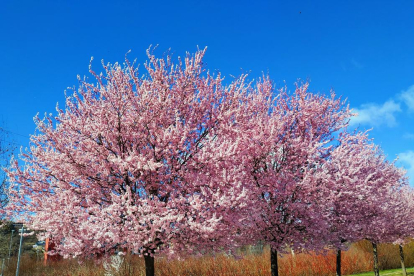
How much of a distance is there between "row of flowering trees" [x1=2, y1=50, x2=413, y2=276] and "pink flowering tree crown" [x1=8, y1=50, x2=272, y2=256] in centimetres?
4

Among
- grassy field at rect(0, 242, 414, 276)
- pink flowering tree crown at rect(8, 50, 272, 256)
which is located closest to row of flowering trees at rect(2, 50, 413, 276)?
pink flowering tree crown at rect(8, 50, 272, 256)

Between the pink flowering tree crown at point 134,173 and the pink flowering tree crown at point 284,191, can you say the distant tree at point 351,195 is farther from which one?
the pink flowering tree crown at point 134,173

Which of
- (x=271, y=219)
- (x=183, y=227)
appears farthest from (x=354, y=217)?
(x=183, y=227)

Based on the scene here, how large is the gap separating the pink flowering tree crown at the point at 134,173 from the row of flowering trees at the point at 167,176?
1.5 inches

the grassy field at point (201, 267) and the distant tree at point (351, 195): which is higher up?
the distant tree at point (351, 195)

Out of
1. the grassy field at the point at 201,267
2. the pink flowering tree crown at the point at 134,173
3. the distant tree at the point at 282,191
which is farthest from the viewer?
the grassy field at the point at 201,267

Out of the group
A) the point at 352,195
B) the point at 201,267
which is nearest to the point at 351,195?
→ the point at 352,195

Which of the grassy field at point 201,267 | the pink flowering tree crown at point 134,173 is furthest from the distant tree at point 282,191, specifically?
the grassy field at point 201,267

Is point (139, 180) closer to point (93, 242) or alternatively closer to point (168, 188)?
point (168, 188)

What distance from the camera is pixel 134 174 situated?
32.6 ft

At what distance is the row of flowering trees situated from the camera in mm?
9234

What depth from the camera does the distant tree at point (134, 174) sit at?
29.8ft

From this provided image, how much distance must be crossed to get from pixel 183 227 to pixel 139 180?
2122mm

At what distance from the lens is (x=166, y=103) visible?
10.9 metres
